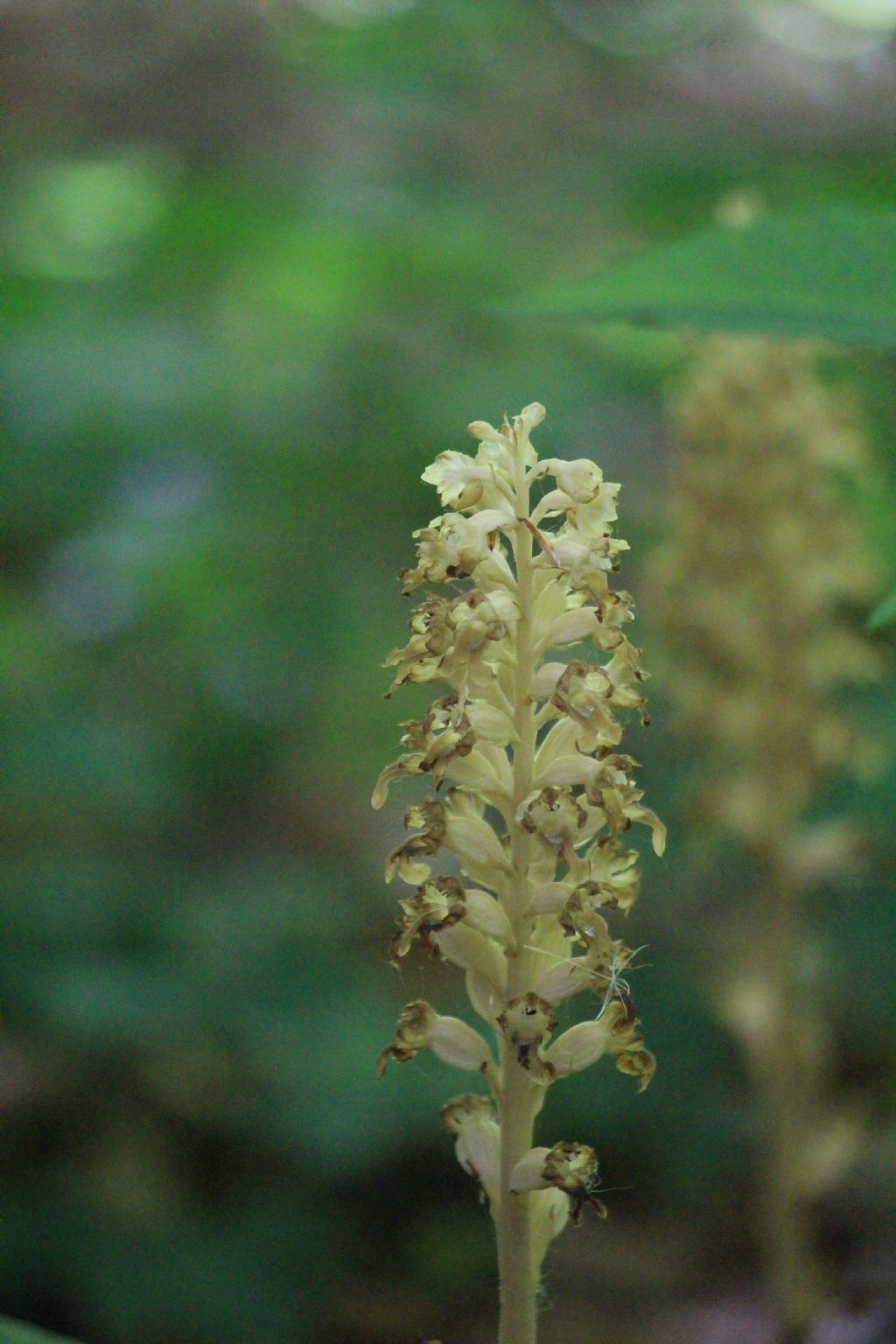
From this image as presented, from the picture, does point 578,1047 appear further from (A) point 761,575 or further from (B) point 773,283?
(A) point 761,575

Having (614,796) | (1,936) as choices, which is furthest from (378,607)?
(614,796)

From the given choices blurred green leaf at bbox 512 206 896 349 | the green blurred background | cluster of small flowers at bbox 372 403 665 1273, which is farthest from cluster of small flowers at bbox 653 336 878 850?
cluster of small flowers at bbox 372 403 665 1273

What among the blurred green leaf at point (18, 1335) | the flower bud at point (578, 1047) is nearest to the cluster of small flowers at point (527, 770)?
the flower bud at point (578, 1047)

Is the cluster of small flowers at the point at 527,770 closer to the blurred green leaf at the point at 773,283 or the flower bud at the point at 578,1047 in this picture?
the flower bud at the point at 578,1047

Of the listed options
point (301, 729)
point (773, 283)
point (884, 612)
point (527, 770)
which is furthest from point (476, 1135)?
point (301, 729)

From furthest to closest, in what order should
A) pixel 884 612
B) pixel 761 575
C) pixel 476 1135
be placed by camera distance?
pixel 761 575 → pixel 476 1135 → pixel 884 612

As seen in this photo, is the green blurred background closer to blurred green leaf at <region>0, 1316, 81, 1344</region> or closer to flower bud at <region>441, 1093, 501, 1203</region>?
flower bud at <region>441, 1093, 501, 1203</region>
